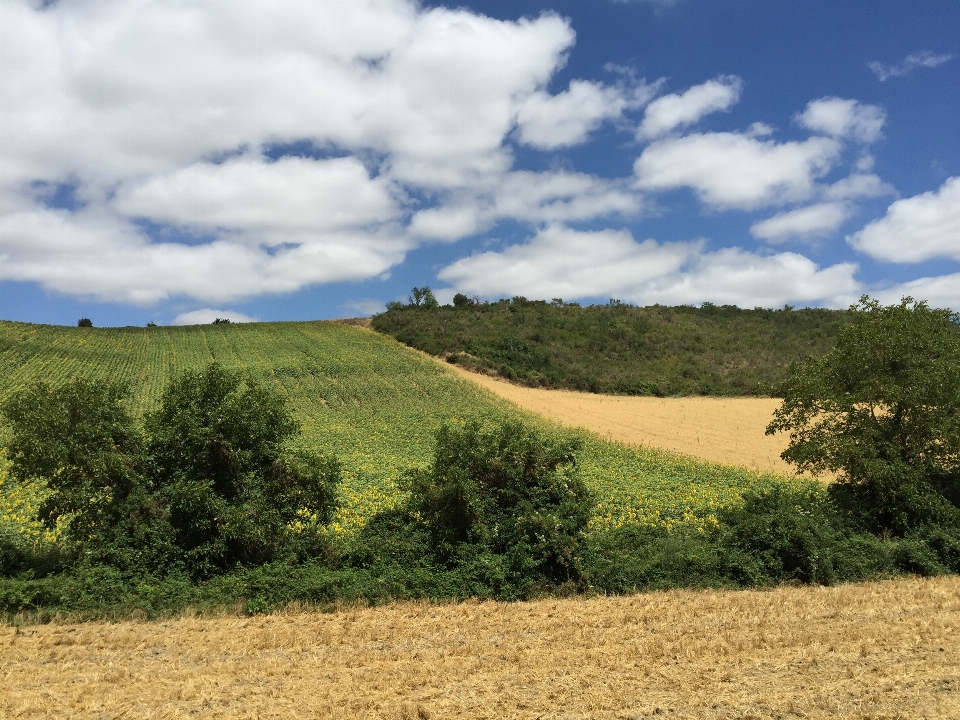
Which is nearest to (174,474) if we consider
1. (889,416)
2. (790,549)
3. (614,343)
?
(790,549)

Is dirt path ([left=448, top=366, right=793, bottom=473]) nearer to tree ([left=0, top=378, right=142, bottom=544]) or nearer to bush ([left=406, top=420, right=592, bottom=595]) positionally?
bush ([left=406, top=420, right=592, bottom=595])

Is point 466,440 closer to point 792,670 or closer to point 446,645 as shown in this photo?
point 446,645

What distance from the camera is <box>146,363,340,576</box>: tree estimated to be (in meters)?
14.5

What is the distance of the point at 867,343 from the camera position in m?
19.8

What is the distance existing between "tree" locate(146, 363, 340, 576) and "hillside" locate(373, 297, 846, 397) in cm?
5475

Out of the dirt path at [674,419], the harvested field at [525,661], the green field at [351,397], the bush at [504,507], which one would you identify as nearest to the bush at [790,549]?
the harvested field at [525,661]

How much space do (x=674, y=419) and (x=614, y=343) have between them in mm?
34836

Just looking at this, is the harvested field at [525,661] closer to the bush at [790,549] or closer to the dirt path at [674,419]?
the bush at [790,549]

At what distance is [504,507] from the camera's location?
634 inches

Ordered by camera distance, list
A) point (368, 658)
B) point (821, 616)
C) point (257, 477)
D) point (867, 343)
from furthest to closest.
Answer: point (867, 343), point (257, 477), point (821, 616), point (368, 658)

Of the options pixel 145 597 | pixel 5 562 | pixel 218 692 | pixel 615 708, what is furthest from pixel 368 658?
pixel 5 562

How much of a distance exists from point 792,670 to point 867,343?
13.6 meters

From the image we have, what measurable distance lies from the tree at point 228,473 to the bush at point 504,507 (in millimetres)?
2885

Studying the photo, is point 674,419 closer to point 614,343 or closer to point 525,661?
point 614,343
